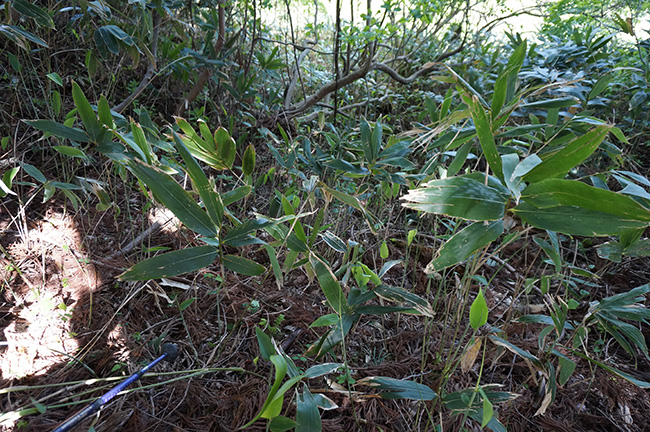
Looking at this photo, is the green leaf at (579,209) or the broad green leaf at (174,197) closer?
the green leaf at (579,209)

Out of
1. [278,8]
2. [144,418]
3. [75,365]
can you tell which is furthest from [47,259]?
[278,8]

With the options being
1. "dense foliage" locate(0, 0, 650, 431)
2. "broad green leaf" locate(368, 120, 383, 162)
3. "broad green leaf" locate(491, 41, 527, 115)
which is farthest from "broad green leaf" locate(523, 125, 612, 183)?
"broad green leaf" locate(368, 120, 383, 162)

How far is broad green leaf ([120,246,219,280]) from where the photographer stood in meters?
0.61

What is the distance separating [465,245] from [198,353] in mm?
900

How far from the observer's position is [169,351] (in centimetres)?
99

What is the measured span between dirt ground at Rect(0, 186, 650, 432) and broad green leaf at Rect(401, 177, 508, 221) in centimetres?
55

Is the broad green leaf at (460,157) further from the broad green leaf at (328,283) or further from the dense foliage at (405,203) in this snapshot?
the broad green leaf at (328,283)

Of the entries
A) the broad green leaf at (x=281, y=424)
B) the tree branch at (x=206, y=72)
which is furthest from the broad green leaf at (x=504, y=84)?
the tree branch at (x=206, y=72)

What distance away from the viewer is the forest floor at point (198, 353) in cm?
91

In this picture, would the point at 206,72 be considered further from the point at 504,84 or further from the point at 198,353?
the point at 504,84

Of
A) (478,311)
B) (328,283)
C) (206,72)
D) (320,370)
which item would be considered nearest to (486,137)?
(478,311)

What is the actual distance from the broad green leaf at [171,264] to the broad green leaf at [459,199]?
396mm

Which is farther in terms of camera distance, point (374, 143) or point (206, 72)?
point (206, 72)

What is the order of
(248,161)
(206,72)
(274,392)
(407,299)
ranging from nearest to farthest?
(274,392) → (407,299) → (248,161) → (206,72)
